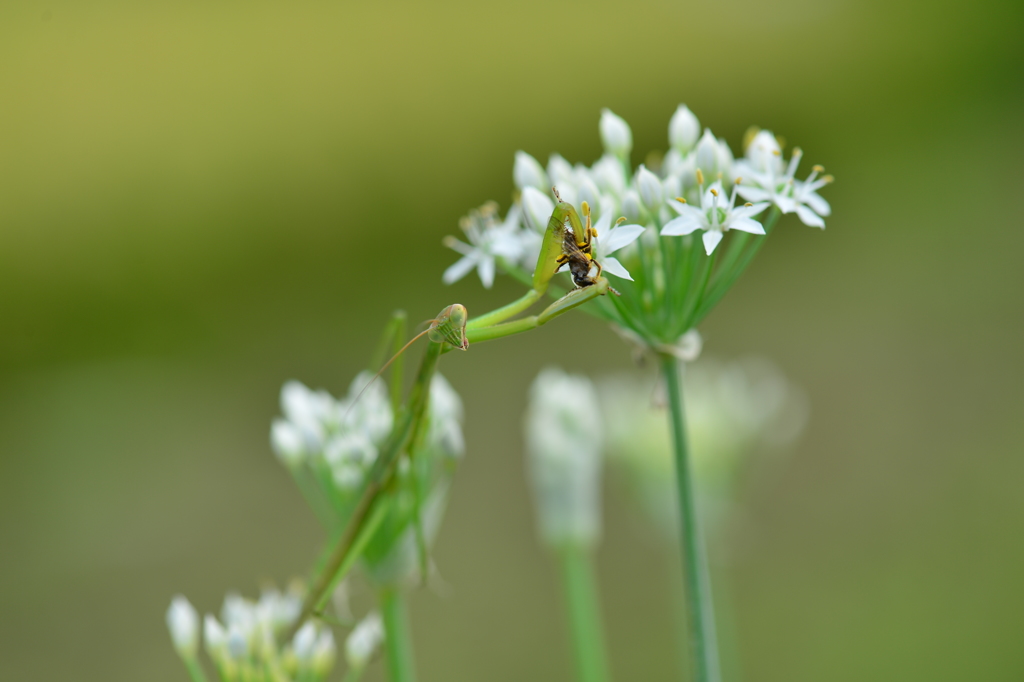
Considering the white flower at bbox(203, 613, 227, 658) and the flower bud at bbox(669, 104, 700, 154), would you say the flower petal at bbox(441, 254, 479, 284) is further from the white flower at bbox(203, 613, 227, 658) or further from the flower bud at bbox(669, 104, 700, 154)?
the white flower at bbox(203, 613, 227, 658)

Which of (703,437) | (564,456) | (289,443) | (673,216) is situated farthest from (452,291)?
(673,216)

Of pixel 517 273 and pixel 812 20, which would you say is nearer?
pixel 517 273

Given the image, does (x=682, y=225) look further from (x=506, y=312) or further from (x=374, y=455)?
(x=374, y=455)

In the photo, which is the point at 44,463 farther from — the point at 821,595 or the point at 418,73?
the point at 821,595

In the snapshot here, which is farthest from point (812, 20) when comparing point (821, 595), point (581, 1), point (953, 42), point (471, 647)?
point (471, 647)

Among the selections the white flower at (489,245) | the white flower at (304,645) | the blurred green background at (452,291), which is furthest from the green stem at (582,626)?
the blurred green background at (452,291)

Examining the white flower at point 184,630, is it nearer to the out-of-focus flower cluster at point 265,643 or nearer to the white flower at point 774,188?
the out-of-focus flower cluster at point 265,643

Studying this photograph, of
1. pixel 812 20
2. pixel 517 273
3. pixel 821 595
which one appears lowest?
pixel 517 273

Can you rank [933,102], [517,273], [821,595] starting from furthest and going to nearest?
1. [933,102]
2. [821,595]
3. [517,273]
